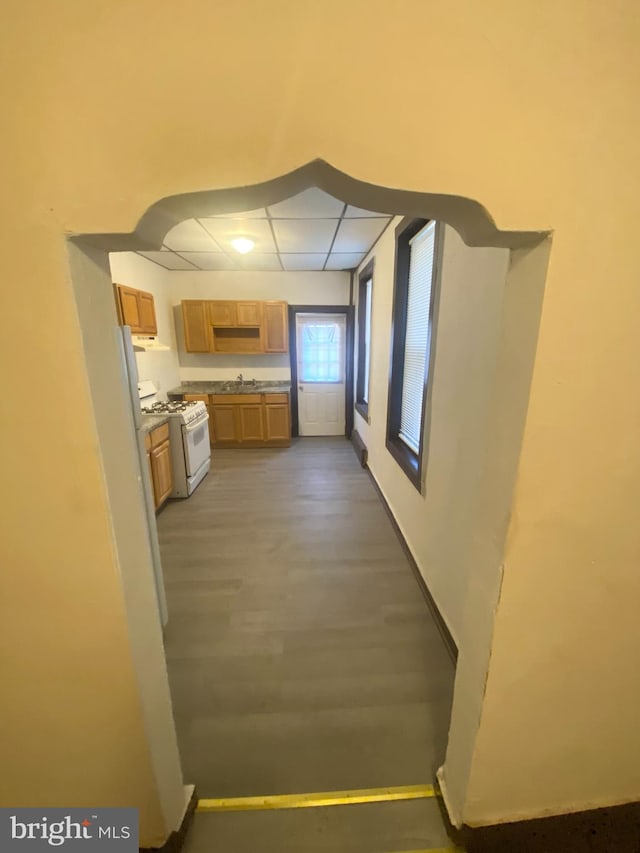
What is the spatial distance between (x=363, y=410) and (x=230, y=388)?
7.03ft

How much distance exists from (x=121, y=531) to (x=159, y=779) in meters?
0.84

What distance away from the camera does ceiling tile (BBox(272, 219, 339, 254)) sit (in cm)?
311

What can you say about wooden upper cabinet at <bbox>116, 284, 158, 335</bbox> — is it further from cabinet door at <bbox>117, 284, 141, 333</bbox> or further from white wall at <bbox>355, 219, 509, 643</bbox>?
white wall at <bbox>355, 219, 509, 643</bbox>

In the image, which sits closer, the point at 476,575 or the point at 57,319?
the point at 57,319

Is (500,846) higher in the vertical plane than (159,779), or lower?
lower

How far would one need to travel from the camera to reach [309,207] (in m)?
2.73

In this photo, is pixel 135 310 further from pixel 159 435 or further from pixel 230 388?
pixel 230 388

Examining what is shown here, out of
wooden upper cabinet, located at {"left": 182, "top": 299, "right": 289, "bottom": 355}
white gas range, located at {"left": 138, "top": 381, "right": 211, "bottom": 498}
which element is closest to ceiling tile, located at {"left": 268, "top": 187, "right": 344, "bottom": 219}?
→ wooden upper cabinet, located at {"left": 182, "top": 299, "right": 289, "bottom": 355}

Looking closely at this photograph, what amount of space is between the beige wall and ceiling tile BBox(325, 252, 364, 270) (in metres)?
3.96

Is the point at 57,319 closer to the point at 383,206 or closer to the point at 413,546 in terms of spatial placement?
the point at 383,206

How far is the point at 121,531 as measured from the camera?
0.84 m

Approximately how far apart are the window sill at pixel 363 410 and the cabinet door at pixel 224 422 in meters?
1.89

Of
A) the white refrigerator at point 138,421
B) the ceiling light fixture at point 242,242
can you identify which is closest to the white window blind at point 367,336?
the ceiling light fixture at point 242,242

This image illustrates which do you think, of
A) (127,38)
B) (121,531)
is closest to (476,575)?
(121,531)
